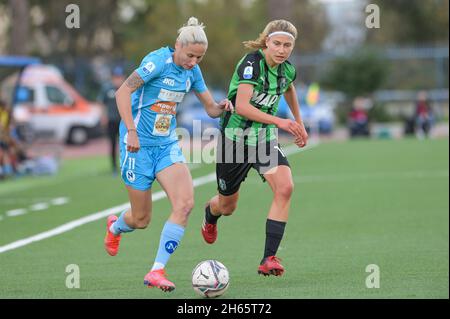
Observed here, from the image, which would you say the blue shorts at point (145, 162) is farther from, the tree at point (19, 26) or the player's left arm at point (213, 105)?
the tree at point (19, 26)

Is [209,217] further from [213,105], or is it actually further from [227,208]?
[213,105]

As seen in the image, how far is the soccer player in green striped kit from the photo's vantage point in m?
9.99

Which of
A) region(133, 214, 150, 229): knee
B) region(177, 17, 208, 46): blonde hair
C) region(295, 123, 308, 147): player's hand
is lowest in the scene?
region(133, 214, 150, 229): knee

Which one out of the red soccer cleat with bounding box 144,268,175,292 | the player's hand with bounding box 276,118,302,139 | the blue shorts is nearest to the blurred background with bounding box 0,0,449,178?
the player's hand with bounding box 276,118,302,139

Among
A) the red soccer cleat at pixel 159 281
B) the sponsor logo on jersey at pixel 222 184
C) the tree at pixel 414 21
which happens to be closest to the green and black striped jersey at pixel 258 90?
the sponsor logo on jersey at pixel 222 184

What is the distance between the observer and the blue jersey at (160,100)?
9.70 metres

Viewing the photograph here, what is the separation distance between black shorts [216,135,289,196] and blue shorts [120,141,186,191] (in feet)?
2.96

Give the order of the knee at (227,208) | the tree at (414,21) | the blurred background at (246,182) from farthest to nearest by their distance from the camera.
A: 1. the tree at (414,21)
2. the knee at (227,208)
3. the blurred background at (246,182)

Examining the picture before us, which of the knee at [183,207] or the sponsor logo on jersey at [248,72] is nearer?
the knee at [183,207]

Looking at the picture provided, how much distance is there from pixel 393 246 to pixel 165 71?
4033 millimetres

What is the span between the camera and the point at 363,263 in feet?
36.1

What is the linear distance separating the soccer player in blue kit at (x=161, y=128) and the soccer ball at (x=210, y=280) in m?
0.36

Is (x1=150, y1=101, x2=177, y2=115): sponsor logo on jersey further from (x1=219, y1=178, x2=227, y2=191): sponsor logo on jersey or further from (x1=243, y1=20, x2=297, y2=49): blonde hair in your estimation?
(x1=219, y1=178, x2=227, y2=191): sponsor logo on jersey
